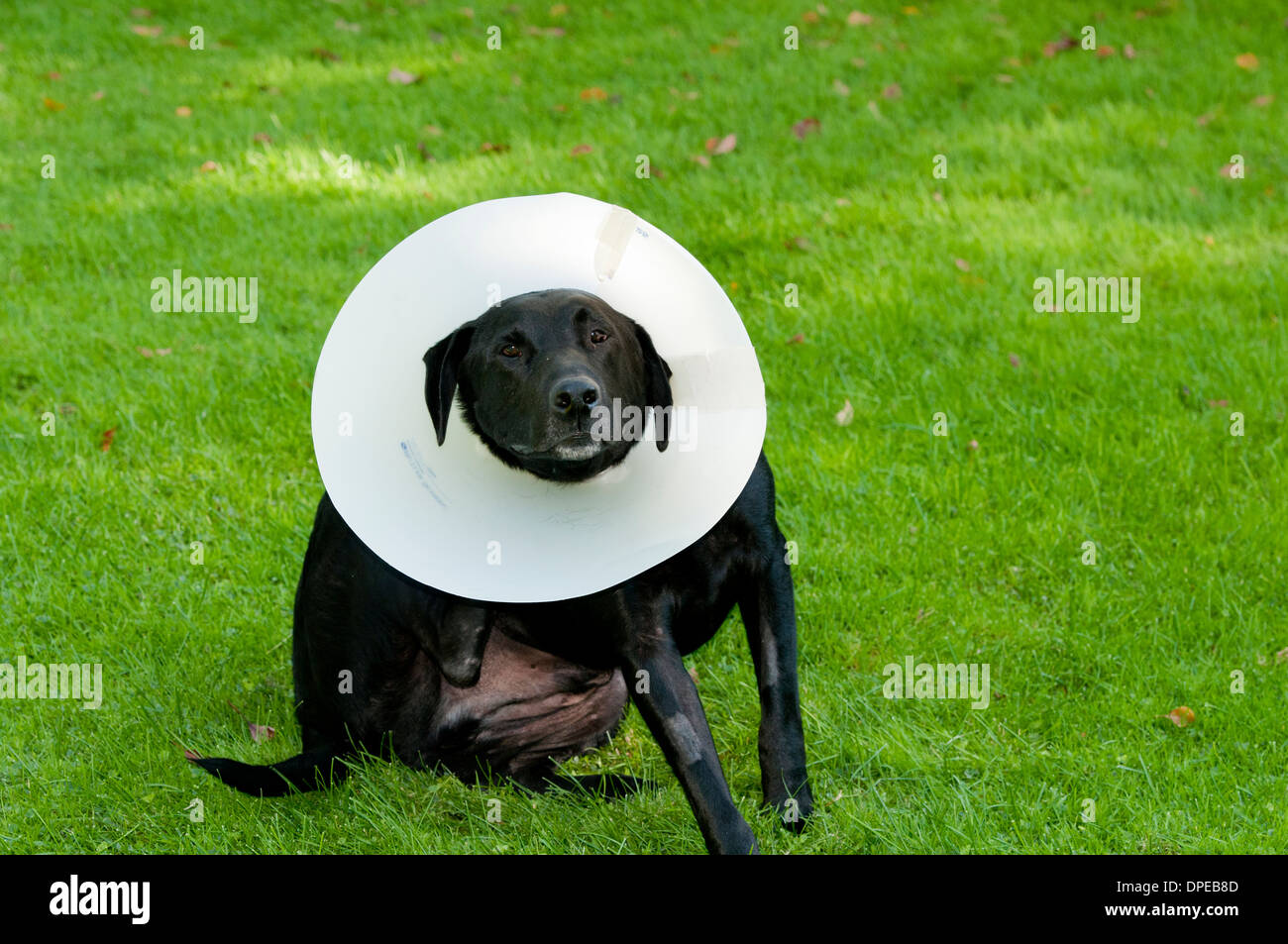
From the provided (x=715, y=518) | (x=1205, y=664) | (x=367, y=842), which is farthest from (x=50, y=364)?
(x=1205, y=664)

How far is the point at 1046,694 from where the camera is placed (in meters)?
3.75

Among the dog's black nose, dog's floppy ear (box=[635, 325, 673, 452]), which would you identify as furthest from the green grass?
the dog's black nose

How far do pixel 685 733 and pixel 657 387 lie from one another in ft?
2.55

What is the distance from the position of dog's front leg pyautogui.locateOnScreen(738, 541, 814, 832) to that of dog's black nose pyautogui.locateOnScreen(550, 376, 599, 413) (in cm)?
59

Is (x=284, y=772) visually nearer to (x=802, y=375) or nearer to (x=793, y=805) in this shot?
(x=793, y=805)

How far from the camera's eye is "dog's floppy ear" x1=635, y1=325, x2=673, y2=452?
3.20 m

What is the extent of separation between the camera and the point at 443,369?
3150 mm

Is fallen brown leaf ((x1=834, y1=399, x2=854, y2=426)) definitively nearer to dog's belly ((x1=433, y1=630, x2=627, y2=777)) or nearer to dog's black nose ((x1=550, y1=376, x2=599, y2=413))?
dog's belly ((x1=433, y1=630, x2=627, y2=777))

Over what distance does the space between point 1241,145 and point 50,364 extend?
5.52 m

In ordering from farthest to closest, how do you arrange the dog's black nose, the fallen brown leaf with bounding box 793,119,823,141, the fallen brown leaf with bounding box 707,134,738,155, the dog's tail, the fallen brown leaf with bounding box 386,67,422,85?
the fallen brown leaf with bounding box 386,67,422,85
the fallen brown leaf with bounding box 793,119,823,141
the fallen brown leaf with bounding box 707,134,738,155
the dog's tail
the dog's black nose

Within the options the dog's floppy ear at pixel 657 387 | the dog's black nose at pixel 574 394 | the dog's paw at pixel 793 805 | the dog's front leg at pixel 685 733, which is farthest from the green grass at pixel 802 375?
the dog's black nose at pixel 574 394

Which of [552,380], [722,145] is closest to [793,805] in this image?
[552,380]

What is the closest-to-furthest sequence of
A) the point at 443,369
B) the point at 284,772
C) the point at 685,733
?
1. the point at 685,733
2. the point at 443,369
3. the point at 284,772
